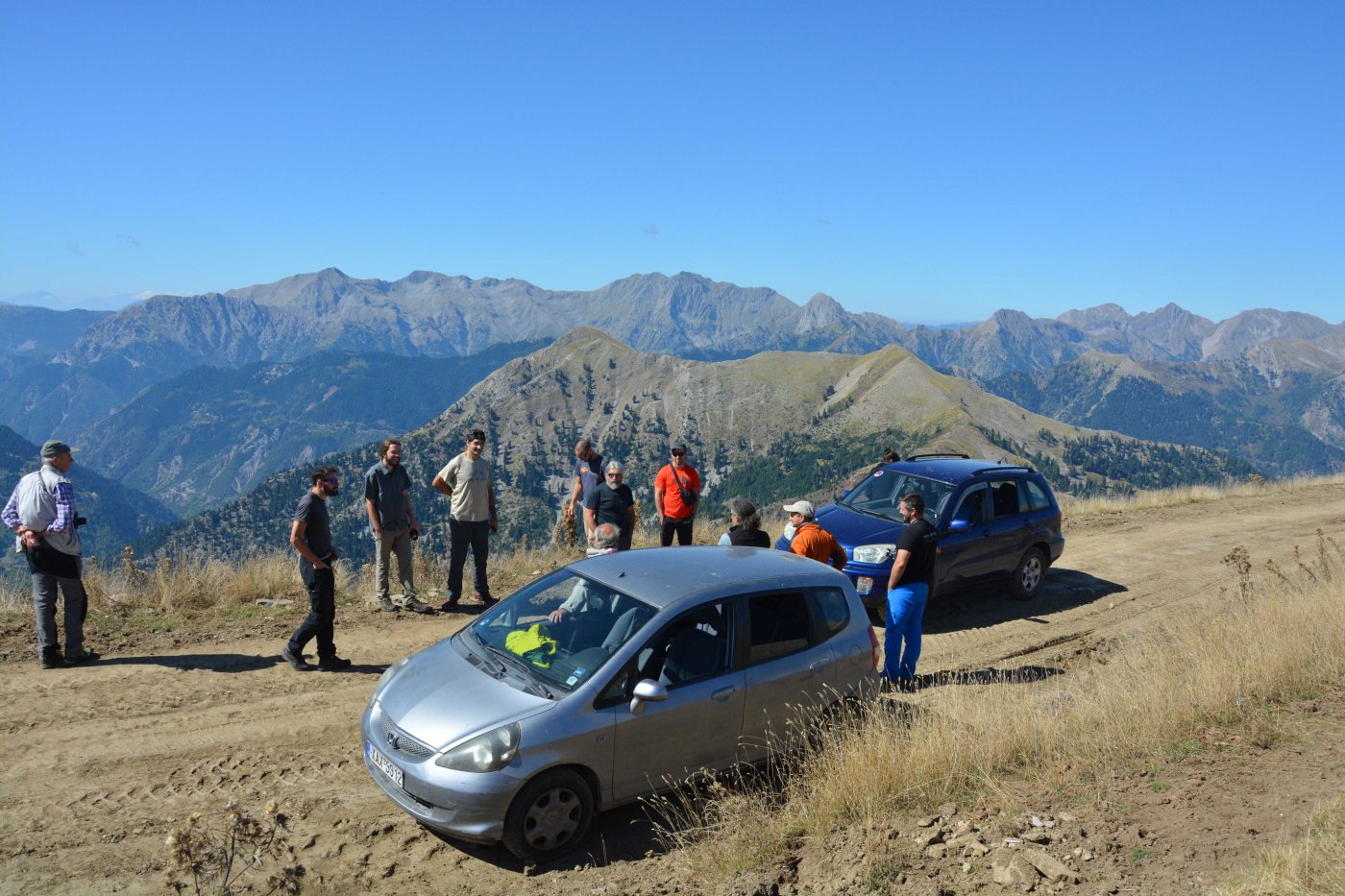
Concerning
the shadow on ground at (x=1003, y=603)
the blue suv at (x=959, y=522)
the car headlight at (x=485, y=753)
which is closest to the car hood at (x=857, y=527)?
the blue suv at (x=959, y=522)

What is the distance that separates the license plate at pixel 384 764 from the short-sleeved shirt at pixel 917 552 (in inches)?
183

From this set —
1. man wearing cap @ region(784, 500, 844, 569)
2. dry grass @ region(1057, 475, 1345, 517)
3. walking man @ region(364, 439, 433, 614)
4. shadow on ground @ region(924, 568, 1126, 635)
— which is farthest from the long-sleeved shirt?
dry grass @ region(1057, 475, 1345, 517)

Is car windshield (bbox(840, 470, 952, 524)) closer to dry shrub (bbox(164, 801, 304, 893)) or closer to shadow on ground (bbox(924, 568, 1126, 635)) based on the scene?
shadow on ground (bbox(924, 568, 1126, 635))

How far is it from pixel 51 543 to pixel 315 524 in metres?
2.36

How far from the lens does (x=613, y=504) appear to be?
9.54 meters

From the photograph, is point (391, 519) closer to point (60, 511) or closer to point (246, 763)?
point (60, 511)

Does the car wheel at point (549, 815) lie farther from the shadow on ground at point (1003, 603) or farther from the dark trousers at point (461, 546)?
the shadow on ground at point (1003, 603)

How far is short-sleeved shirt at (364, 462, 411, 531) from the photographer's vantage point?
9211 millimetres

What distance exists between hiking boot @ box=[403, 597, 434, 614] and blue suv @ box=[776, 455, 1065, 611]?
4.41m

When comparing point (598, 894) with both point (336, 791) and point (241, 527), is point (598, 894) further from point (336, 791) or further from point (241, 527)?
point (241, 527)

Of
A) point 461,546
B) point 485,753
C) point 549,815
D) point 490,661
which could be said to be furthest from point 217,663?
point 549,815

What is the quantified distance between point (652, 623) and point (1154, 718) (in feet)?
11.6

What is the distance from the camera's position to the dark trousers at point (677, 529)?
10352 millimetres

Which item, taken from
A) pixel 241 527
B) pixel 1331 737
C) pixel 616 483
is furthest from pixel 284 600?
pixel 241 527
